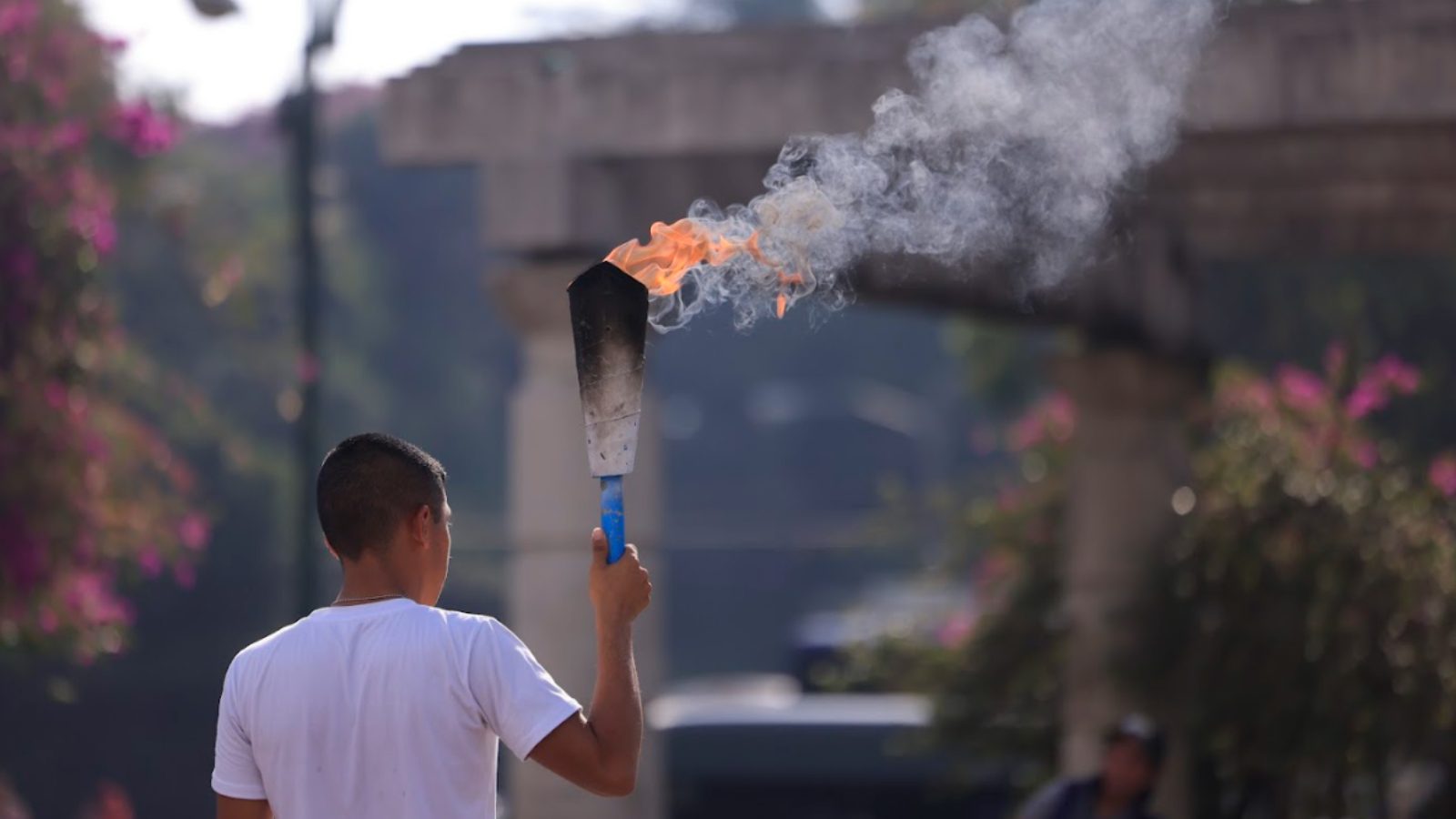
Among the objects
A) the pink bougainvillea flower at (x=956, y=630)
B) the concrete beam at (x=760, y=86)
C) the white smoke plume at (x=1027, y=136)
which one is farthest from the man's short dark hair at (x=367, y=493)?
the pink bougainvillea flower at (x=956, y=630)

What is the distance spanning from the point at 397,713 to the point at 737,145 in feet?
19.3

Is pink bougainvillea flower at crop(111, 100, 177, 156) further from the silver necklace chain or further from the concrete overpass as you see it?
the silver necklace chain

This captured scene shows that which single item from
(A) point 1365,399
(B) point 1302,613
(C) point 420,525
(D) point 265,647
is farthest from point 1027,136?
(A) point 1365,399

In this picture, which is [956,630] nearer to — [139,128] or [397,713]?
[139,128]

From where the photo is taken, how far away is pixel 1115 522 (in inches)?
431

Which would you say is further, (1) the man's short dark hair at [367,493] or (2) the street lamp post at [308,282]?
(2) the street lamp post at [308,282]

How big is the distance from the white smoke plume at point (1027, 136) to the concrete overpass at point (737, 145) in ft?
3.52

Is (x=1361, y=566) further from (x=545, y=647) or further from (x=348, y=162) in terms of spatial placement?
(x=348, y=162)

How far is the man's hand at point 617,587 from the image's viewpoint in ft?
11.8

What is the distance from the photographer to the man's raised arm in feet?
11.4

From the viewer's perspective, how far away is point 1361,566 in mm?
10133

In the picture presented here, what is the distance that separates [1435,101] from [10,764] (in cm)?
2193

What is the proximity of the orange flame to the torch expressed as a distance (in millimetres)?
130

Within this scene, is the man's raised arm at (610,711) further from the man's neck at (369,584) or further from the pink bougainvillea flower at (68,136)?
the pink bougainvillea flower at (68,136)
